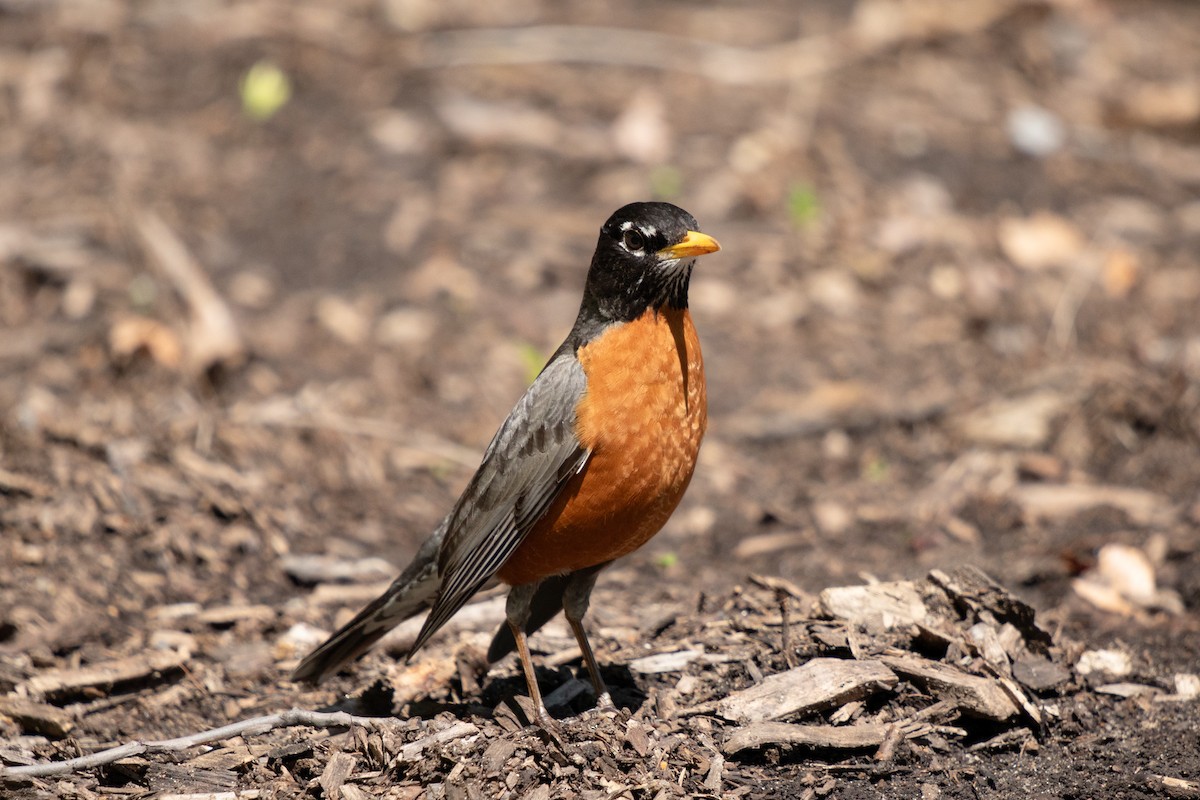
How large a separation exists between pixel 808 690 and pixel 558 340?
4675mm

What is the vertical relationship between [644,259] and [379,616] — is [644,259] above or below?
above

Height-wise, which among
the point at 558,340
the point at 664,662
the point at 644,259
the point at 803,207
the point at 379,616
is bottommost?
the point at 664,662

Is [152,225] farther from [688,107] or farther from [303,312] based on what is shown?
[688,107]

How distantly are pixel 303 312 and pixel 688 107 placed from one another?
4.00 metres

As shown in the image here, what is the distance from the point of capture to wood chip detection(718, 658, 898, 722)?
181 inches

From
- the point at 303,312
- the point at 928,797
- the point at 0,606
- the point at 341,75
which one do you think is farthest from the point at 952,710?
the point at 341,75

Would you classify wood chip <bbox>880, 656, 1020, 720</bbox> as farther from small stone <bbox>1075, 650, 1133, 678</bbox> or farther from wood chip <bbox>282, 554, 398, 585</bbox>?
wood chip <bbox>282, 554, 398, 585</bbox>

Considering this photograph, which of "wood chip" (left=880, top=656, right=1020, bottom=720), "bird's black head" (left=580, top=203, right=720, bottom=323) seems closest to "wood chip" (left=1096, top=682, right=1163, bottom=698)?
"wood chip" (left=880, top=656, right=1020, bottom=720)

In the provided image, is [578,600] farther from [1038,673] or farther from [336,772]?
[1038,673]

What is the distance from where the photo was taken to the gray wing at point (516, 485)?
4.79 m

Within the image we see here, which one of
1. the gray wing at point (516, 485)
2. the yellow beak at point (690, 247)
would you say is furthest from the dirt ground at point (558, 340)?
the yellow beak at point (690, 247)

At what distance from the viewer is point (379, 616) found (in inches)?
209

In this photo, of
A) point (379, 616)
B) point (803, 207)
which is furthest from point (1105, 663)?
point (803, 207)

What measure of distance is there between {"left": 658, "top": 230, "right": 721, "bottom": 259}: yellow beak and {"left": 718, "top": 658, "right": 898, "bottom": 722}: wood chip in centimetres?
166
